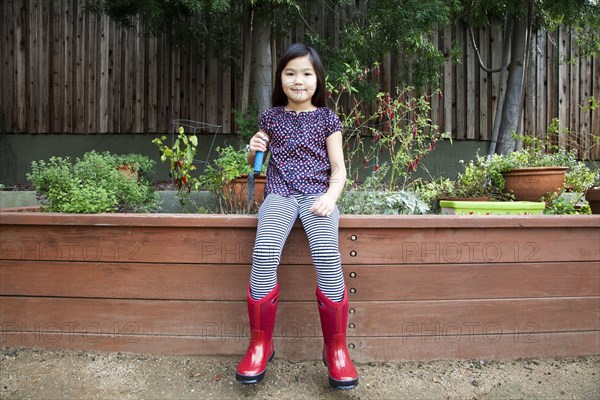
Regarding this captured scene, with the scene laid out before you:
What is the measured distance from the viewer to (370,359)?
5.95 feet

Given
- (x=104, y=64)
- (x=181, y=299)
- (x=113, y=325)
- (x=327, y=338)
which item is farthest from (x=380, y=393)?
(x=104, y=64)

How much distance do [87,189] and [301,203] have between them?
0.98 meters

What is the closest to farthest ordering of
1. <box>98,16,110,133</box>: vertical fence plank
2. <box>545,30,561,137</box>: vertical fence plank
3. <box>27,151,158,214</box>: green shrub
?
<box>27,151,158,214</box>: green shrub → <box>98,16,110,133</box>: vertical fence plank → <box>545,30,561,137</box>: vertical fence plank

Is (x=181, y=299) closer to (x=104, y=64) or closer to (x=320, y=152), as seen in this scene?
(x=320, y=152)

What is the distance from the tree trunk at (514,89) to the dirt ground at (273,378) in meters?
2.91

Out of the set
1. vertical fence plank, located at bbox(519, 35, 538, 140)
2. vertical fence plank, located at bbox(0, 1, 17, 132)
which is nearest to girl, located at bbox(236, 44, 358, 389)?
vertical fence plank, located at bbox(519, 35, 538, 140)

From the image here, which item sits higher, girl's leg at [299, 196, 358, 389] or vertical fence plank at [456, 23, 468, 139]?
vertical fence plank at [456, 23, 468, 139]

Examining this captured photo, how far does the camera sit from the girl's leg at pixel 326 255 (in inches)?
61.8

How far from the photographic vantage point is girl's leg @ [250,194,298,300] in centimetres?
156

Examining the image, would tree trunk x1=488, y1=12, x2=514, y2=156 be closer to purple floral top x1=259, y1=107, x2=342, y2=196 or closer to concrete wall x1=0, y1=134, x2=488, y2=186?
concrete wall x1=0, y1=134, x2=488, y2=186

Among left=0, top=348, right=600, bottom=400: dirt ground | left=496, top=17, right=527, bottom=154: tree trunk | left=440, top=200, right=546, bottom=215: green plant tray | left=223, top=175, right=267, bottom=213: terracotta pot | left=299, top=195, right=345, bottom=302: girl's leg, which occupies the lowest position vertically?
left=0, top=348, right=600, bottom=400: dirt ground

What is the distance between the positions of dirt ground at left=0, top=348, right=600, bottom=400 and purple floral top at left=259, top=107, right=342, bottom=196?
75 centimetres

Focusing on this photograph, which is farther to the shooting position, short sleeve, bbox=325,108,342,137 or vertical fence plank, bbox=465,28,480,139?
→ vertical fence plank, bbox=465,28,480,139

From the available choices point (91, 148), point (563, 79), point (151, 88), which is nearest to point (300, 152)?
point (151, 88)
